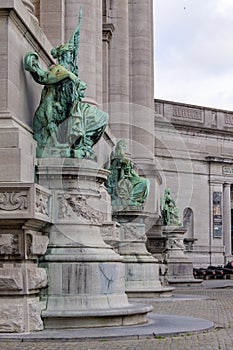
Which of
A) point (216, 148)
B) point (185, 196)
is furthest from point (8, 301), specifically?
A: point (216, 148)

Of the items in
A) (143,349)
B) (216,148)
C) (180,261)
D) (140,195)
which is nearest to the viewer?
(143,349)

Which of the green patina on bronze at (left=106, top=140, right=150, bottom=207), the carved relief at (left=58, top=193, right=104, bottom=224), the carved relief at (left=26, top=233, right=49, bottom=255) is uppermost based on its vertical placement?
the green patina on bronze at (left=106, top=140, right=150, bottom=207)

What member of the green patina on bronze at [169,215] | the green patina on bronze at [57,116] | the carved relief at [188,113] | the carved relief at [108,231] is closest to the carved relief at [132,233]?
the carved relief at [108,231]

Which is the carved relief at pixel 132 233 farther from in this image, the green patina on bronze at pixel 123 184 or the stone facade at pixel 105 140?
the stone facade at pixel 105 140

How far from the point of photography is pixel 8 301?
13.2 m

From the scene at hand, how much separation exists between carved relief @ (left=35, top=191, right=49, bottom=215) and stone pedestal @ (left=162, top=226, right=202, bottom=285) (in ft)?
82.5

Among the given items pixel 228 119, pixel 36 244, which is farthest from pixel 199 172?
pixel 36 244

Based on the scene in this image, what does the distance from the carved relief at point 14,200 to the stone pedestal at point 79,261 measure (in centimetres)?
168

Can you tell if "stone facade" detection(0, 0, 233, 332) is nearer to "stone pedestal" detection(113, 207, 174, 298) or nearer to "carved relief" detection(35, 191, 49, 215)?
"carved relief" detection(35, 191, 49, 215)

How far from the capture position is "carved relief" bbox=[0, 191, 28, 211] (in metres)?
13.1

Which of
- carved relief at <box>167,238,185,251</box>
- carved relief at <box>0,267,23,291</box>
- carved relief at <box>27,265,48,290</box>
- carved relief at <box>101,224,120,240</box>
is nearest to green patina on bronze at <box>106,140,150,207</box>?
carved relief at <box>101,224,120,240</box>

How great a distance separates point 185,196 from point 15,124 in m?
46.2

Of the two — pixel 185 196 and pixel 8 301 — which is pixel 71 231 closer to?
pixel 8 301

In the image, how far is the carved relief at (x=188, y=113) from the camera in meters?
61.7
